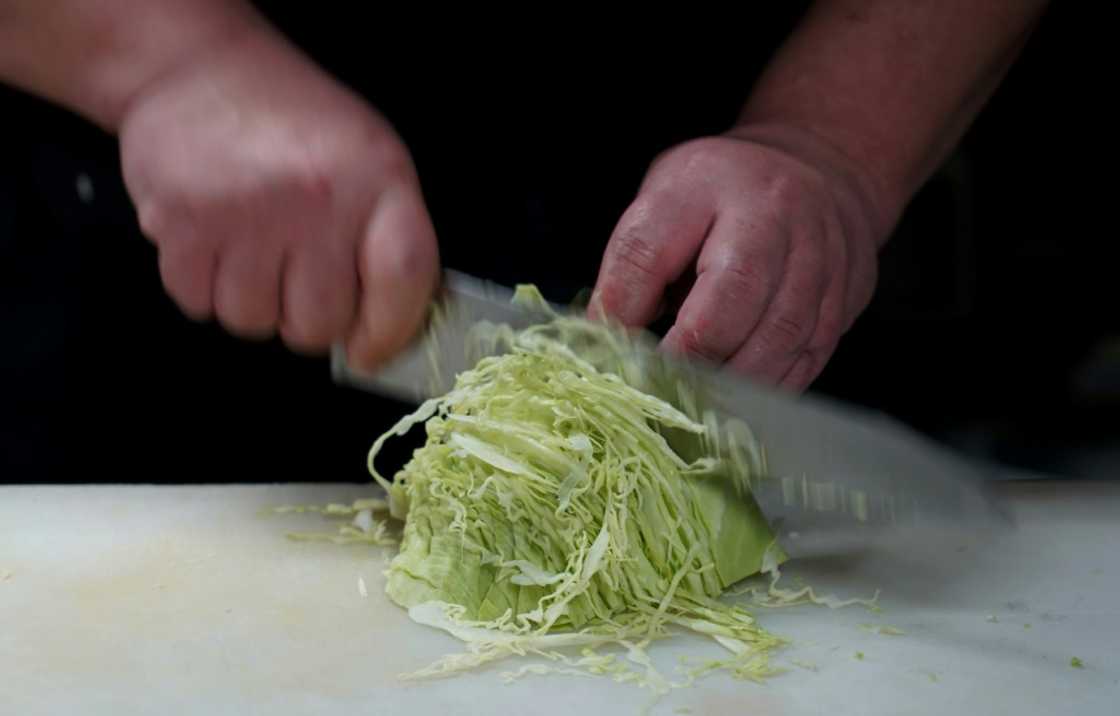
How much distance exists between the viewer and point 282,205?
4.23 ft

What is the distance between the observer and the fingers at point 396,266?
4.24 ft

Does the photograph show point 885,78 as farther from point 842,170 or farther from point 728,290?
point 728,290

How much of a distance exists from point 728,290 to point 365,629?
0.58 metres

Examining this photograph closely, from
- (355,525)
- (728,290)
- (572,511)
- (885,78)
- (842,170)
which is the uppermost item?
(885,78)

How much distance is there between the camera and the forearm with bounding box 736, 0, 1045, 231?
68.7 inches

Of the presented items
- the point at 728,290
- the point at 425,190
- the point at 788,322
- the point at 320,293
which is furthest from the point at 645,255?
the point at 425,190

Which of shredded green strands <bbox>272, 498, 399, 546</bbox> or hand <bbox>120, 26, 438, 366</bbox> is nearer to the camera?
hand <bbox>120, 26, 438, 366</bbox>

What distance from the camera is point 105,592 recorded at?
135 cm

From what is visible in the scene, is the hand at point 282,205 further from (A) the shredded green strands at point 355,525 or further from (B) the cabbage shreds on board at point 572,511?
(A) the shredded green strands at point 355,525

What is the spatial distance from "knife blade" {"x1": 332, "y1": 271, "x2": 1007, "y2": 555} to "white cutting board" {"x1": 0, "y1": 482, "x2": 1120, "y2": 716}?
117 millimetres

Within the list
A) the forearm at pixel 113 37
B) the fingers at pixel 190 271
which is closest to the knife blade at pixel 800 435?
the fingers at pixel 190 271

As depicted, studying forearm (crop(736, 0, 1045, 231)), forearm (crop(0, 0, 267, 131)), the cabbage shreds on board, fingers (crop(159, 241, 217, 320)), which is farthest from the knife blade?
forearm (crop(736, 0, 1045, 231))

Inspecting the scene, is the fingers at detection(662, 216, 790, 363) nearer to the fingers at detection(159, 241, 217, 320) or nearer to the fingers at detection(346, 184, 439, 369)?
the fingers at detection(346, 184, 439, 369)

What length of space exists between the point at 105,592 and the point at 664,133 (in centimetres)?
117
